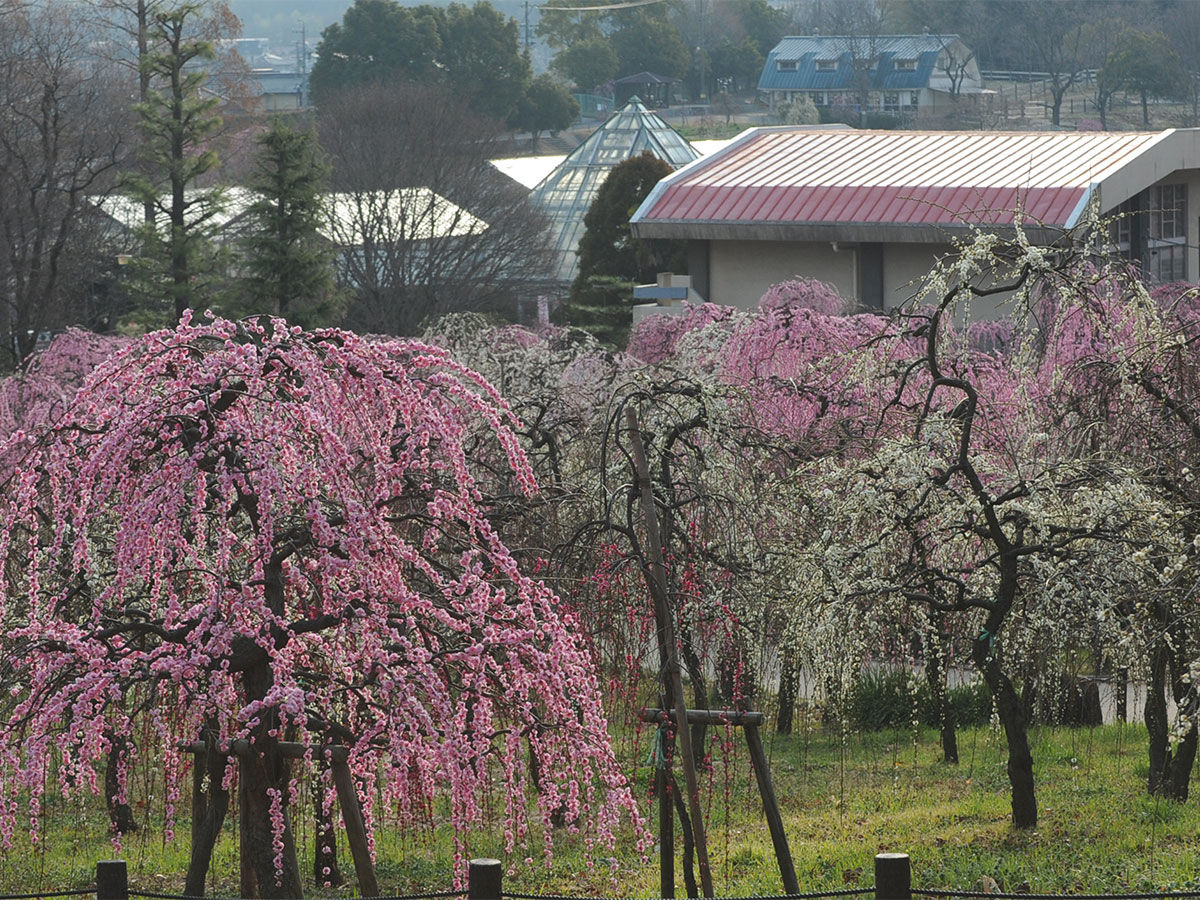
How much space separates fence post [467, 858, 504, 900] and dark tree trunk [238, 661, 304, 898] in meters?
1.76

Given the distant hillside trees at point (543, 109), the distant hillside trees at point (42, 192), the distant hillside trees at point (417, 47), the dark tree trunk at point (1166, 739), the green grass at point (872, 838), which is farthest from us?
the distant hillside trees at point (543, 109)

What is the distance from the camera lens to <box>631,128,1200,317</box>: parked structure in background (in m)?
28.4

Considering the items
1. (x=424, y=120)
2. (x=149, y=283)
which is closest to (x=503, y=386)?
(x=149, y=283)

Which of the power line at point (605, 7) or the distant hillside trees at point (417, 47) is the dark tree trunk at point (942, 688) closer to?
the distant hillside trees at point (417, 47)

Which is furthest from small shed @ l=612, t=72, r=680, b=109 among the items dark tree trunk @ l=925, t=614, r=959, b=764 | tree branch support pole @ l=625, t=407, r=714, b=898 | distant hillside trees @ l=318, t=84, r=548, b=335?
tree branch support pole @ l=625, t=407, r=714, b=898

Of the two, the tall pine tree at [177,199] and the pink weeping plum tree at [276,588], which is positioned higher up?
the tall pine tree at [177,199]

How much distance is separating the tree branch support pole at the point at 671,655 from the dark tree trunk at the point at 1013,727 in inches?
80.4

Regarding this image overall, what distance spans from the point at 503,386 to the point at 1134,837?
29.7 feet

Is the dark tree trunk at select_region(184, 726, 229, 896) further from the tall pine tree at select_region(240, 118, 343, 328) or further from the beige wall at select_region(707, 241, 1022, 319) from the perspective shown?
the beige wall at select_region(707, 241, 1022, 319)

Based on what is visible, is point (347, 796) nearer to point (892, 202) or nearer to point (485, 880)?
point (485, 880)

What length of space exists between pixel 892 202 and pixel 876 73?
63406mm

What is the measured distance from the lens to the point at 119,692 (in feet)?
20.4

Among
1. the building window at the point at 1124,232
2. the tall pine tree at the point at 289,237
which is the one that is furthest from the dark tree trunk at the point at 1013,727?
the building window at the point at 1124,232

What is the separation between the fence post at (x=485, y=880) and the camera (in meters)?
5.17
